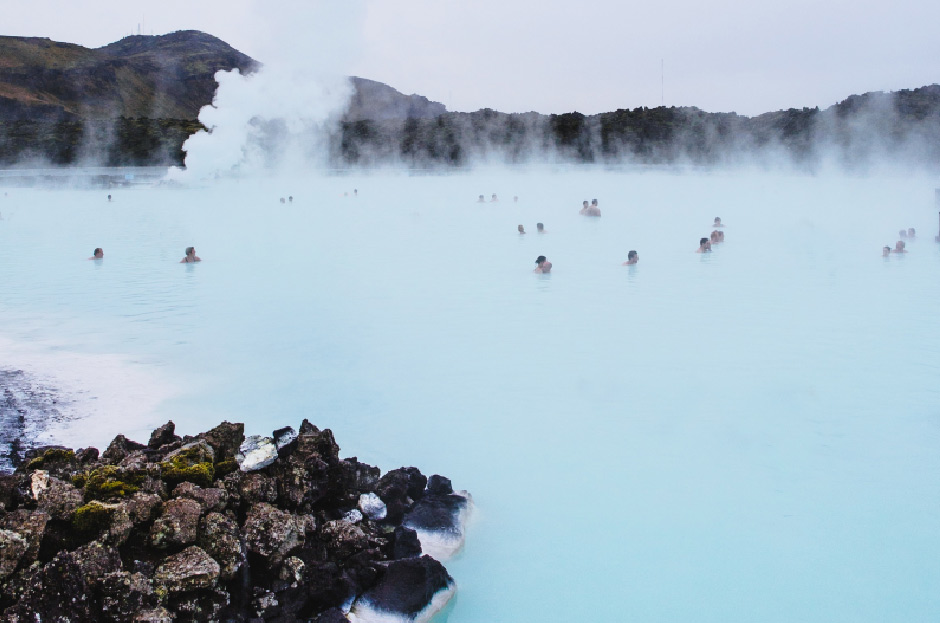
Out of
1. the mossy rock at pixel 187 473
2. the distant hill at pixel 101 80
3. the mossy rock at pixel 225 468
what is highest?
the distant hill at pixel 101 80

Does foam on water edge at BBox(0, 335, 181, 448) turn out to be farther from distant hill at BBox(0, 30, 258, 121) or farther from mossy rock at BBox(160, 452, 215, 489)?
distant hill at BBox(0, 30, 258, 121)

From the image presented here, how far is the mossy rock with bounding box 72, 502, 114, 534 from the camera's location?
8.82 ft

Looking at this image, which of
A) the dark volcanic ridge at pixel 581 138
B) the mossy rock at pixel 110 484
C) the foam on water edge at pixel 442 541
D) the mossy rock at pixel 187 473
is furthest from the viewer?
the dark volcanic ridge at pixel 581 138

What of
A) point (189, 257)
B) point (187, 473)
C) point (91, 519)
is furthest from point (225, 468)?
point (189, 257)

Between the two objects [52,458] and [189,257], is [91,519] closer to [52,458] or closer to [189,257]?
[52,458]

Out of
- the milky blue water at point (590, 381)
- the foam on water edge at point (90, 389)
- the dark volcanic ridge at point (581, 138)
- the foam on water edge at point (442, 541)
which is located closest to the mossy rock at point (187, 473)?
the foam on water edge at point (442, 541)

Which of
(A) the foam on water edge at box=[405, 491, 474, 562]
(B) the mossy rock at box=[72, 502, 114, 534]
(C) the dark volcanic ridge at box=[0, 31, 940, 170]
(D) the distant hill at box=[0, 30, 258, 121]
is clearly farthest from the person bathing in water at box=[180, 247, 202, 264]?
(D) the distant hill at box=[0, 30, 258, 121]

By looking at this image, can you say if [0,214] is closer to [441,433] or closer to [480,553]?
[441,433]

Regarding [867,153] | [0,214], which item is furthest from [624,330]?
[867,153]

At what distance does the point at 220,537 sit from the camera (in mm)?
2746

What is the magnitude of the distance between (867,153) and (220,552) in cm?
2954

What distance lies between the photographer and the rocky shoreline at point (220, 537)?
99.0 inches

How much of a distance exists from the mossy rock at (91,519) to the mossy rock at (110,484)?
0.19m

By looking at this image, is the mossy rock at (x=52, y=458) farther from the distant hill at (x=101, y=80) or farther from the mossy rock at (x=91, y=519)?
the distant hill at (x=101, y=80)
